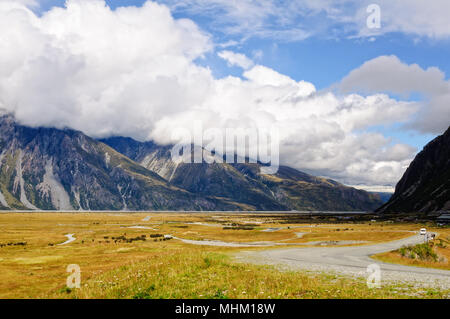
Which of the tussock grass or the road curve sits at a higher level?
the tussock grass

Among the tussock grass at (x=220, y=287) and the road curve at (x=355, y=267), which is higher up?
the tussock grass at (x=220, y=287)

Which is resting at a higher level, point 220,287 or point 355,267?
point 220,287

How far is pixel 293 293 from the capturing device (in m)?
20.6

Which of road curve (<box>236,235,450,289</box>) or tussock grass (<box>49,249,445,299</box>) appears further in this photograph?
road curve (<box>236,235,450,289</box>)

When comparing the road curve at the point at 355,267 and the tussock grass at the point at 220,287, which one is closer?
the tussock grass at the point at 220,287

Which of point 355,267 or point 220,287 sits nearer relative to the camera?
point 220,287

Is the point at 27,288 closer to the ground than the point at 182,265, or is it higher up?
closer to the ground
